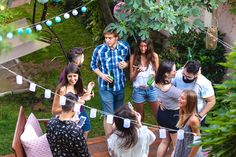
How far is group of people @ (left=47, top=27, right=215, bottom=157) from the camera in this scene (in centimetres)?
510

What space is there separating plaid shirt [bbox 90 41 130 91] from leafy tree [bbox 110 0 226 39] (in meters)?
0.22

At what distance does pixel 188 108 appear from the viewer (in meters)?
5.14

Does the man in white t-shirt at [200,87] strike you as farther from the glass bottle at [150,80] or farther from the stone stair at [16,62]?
the stone stair at [16,62]

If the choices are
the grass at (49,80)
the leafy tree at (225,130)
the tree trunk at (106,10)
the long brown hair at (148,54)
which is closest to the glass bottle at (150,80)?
the long brown hair at (148,54)

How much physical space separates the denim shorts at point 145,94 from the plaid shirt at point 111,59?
0.23m

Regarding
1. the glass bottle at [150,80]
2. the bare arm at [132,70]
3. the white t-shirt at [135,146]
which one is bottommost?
the white t-shirt at [135,146]

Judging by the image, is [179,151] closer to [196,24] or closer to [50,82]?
[196,24]

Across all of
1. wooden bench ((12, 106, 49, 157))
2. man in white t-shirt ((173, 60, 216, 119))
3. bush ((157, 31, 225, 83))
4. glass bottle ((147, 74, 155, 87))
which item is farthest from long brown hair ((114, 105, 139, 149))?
bush ((157, 31, 225, 83))

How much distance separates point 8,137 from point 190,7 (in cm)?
328

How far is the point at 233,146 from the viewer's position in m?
3.16

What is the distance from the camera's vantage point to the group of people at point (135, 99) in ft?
16.7

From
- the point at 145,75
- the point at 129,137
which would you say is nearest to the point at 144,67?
the point at 145,75

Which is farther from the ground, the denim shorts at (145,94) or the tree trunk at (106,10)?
the tree trunk at (106,10)

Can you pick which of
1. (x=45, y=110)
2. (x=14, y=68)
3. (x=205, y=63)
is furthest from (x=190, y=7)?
(x=14, y=68)
